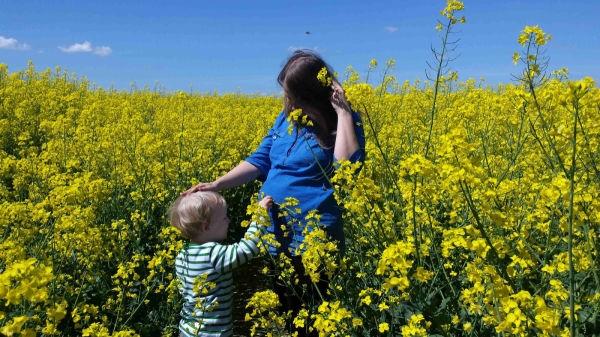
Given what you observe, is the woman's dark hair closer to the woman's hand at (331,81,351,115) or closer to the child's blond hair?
the woman's hand at (331,81,351,115)

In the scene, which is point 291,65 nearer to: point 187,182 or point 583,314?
point 583,314

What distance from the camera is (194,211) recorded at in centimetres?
211

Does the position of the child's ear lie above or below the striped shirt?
above

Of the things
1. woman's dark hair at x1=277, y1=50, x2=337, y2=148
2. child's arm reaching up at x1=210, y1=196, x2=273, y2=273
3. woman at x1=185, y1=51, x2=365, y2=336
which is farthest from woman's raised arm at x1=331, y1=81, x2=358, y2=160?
child's arm reaching up at x1=210, y1=196, x2=273, y2=273

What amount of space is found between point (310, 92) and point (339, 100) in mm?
155

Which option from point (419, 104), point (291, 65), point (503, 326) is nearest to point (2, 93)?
point (419, 104)

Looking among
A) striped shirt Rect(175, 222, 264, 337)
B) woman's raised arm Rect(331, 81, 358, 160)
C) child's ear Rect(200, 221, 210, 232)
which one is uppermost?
woman's raised arm Rect(331, 81, 358, 160)

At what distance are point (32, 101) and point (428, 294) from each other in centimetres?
907

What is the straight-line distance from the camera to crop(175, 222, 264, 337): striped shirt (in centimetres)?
206

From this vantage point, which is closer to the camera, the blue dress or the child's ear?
the child's ear

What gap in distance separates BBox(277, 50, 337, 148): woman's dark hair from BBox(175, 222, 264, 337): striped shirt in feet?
2.00

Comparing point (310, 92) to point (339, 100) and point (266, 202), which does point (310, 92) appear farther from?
point (266, 202)

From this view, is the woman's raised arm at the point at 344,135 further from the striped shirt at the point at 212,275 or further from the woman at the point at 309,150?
the striped shirt at the point at 212,275

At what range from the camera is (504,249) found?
1.56 m
